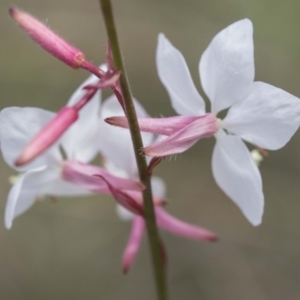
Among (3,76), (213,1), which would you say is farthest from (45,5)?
(213,1)

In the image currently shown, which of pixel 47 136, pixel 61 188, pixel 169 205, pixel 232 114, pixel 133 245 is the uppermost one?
pixel 47 136

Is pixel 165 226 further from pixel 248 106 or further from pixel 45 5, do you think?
pixel 45 5

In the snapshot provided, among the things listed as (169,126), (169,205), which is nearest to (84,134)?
A: (169,126)

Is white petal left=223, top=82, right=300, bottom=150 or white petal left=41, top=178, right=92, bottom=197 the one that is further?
white petal left=41, top=178, right=92, bottom=197

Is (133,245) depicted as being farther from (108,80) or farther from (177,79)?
(108,80)

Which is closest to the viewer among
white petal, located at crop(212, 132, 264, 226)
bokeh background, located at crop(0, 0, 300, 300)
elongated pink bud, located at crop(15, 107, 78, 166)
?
elongated pink bud, located at crop(15, 107, 78, 166)

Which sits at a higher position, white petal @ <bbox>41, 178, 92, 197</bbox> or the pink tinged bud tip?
the pink tinged bud tip

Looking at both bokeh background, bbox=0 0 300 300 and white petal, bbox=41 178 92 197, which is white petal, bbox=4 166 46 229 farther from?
bokeh background, bbox=0 0 300 300

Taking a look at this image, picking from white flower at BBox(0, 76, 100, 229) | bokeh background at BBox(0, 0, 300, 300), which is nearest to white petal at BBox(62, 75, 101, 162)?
white flower at BBox(0, 76, 100, 229)

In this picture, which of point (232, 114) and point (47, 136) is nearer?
point (47, 136)
